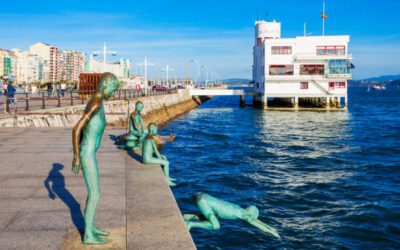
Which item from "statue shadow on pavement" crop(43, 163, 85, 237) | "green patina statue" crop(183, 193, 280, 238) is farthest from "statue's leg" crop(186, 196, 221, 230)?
"statue shadow on pavement" crop(43, 163, 85, 237)

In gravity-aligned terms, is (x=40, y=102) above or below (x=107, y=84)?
above

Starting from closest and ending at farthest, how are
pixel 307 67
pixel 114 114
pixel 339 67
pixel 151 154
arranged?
pixel 151 154 → pixel 114 114 → pixel 339 67 → pixel 307 67

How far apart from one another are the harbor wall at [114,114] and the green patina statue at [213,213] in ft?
39.2

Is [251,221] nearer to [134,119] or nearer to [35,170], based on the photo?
[35,170]

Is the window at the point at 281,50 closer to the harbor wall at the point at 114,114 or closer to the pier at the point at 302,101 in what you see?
the pier at the point at 302,101

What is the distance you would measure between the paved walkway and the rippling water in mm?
2647

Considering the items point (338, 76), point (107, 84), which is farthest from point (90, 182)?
point (338, 76)

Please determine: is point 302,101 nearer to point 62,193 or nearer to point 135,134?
point 135,134

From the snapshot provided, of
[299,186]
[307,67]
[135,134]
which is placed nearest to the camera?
[135,134]

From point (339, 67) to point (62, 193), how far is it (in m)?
61.0

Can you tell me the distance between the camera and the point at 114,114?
2130 centimetres

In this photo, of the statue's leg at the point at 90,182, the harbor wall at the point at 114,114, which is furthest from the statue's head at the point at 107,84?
the harbor wall at the point at 114,114

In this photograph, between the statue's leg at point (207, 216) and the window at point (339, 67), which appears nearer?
the statue's leg at point (207, 216)

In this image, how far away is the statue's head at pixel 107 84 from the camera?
17.6 ft
